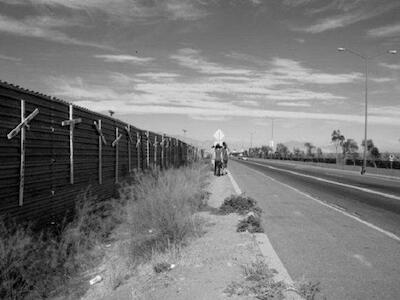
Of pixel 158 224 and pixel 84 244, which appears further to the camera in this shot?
pixel 84 244

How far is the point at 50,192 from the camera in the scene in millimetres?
8672

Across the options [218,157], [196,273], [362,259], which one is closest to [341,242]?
[362,259]

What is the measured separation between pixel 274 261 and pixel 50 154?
15.1 ft

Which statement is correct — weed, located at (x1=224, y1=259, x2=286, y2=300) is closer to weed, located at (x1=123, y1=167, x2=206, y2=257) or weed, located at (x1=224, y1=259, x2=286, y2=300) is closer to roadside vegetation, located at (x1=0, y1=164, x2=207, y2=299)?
roadside vegetation, located at (x1=0, y1=164, x2=207, y2=299)

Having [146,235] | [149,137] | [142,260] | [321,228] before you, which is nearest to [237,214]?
[321,228]

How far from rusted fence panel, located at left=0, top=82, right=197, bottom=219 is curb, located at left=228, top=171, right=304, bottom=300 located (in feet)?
12.9

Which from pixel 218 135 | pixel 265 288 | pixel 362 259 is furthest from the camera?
pixel 218 135

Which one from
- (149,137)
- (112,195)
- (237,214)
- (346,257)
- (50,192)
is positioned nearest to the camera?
(346,257)

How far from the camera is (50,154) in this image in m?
8.61

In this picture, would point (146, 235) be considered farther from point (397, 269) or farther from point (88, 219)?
point (397, 269)

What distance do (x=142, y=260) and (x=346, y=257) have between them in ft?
10.8

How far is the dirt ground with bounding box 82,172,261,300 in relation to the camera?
5590 mm

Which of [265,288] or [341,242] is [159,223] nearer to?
[341,242]

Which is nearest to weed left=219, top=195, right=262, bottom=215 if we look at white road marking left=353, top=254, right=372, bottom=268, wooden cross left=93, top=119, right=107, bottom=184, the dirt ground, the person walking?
the dirt ground
